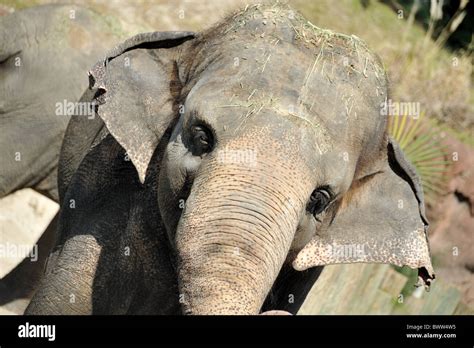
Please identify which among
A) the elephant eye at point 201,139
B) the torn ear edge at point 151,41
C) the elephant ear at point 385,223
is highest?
the elephant eye at point 201,139

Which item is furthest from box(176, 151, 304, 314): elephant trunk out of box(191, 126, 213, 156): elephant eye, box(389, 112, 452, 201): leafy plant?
box(389, 112, 452, 201): leafy plant

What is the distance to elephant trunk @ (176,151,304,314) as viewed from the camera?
469 centimetres

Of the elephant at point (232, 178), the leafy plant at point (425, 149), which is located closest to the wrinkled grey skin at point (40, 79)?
the elephant at point (232, 178)

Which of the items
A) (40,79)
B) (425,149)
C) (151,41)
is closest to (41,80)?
(40,79)

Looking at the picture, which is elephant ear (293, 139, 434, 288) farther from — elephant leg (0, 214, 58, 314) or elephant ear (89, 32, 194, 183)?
elephant leg (0, 214, 58, 314)

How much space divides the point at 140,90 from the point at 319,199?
3.41 feet

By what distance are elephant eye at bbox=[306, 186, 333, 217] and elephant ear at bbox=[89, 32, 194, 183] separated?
0.76 meters

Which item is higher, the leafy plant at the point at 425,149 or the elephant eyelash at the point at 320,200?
the elephant eyelash at the point at 320,200

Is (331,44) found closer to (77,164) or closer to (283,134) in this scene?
(283,134)

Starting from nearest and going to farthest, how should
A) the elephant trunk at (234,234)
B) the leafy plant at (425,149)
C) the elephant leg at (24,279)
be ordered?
the elephant trunk at (234,234)
the elephant leg at (24,279)
the leafy plant at (425,149)

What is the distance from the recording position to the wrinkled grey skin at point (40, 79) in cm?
879

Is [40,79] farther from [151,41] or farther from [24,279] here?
[151,41]

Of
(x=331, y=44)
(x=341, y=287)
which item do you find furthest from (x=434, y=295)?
(x=331, y=44)

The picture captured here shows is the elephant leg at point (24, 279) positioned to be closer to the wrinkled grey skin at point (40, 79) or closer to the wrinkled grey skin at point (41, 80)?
the wrinkled grey skin at point (41, 80)
